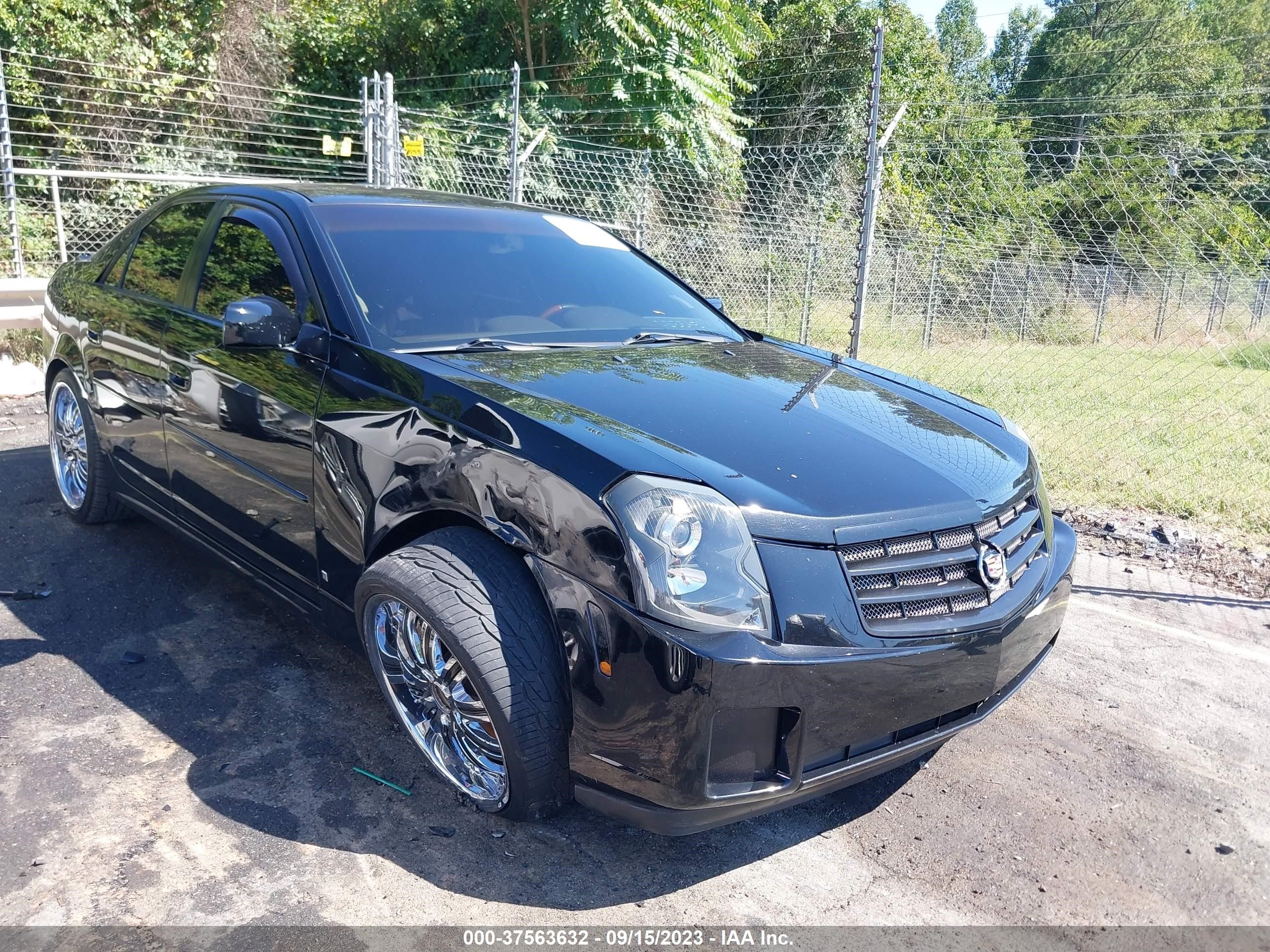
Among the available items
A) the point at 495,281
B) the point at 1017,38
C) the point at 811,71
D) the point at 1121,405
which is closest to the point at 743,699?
the point at 495,281

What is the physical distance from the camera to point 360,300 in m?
3.18

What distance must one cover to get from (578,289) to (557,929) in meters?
2.28

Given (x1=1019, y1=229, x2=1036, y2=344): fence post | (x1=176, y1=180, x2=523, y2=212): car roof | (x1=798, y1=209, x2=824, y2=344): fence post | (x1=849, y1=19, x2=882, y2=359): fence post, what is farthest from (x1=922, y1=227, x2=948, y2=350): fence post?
(x1=176, y1=180, x2=523, y2=212): car roof

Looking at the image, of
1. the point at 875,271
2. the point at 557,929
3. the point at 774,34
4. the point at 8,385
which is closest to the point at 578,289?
the point at 557,929

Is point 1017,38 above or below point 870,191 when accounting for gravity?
above

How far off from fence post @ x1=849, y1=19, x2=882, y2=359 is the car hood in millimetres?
3113

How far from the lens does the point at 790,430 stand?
111 inches

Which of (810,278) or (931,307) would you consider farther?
(931,307)

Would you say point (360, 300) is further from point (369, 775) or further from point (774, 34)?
point (774, 34)

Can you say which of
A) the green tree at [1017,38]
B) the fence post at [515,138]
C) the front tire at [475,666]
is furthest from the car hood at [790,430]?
the green tree at [1017,38]

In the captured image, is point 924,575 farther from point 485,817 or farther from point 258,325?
point 258,325

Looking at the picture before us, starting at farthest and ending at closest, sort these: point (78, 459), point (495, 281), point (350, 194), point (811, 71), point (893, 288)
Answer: point (811, 71) → point (893, 288) → point (78, 459) → point (350, 194) → point (495, 281)

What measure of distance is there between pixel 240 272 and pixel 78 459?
1.82 metres

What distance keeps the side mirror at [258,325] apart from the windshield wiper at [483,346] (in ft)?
1.30
